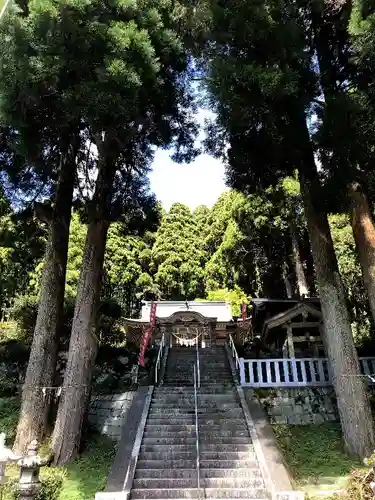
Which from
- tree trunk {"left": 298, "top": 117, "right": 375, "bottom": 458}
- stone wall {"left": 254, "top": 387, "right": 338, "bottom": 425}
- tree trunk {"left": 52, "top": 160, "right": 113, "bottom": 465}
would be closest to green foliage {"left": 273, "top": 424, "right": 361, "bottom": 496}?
stone wall {"left": 254, "top": 387, "right": 338, "bottom": 425}

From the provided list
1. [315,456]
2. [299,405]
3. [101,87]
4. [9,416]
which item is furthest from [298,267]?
[101,87]

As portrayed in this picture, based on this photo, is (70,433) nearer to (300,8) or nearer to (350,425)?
(350,425)

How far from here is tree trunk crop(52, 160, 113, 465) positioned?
7488mm

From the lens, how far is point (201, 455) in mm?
7168

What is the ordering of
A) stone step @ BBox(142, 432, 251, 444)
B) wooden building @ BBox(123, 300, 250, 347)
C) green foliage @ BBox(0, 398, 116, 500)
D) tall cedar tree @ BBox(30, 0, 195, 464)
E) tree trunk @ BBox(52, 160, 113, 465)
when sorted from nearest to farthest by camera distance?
green foliage @ BBox(0, 398, 116, 500) → tall cedar tree @ BBox(30, 0, 195, 464) → tree trunk @ BBox(52, 160, 113, 465) → stone step @ BBox(142, 432, 251, 444) → wooden building @ BBox(123, 300, 250, 347)

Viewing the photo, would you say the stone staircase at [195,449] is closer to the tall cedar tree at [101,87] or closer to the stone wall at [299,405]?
the stone wall at [299,405]

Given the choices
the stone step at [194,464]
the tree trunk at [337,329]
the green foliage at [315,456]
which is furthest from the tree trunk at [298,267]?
the stone step at [194,464]

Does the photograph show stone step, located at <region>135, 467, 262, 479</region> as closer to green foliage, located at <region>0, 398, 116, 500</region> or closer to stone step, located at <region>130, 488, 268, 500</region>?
stone step, located at <region>130, 488, 268, 500</region>

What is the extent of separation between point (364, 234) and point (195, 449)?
530 centimetres

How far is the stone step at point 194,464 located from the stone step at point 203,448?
28 centimetres

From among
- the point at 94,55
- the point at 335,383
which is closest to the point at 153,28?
the point at 94,55

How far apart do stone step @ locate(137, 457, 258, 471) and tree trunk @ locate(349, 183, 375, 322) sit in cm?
368

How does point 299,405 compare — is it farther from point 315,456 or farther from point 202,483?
point 202,483

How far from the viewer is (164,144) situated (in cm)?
1009
